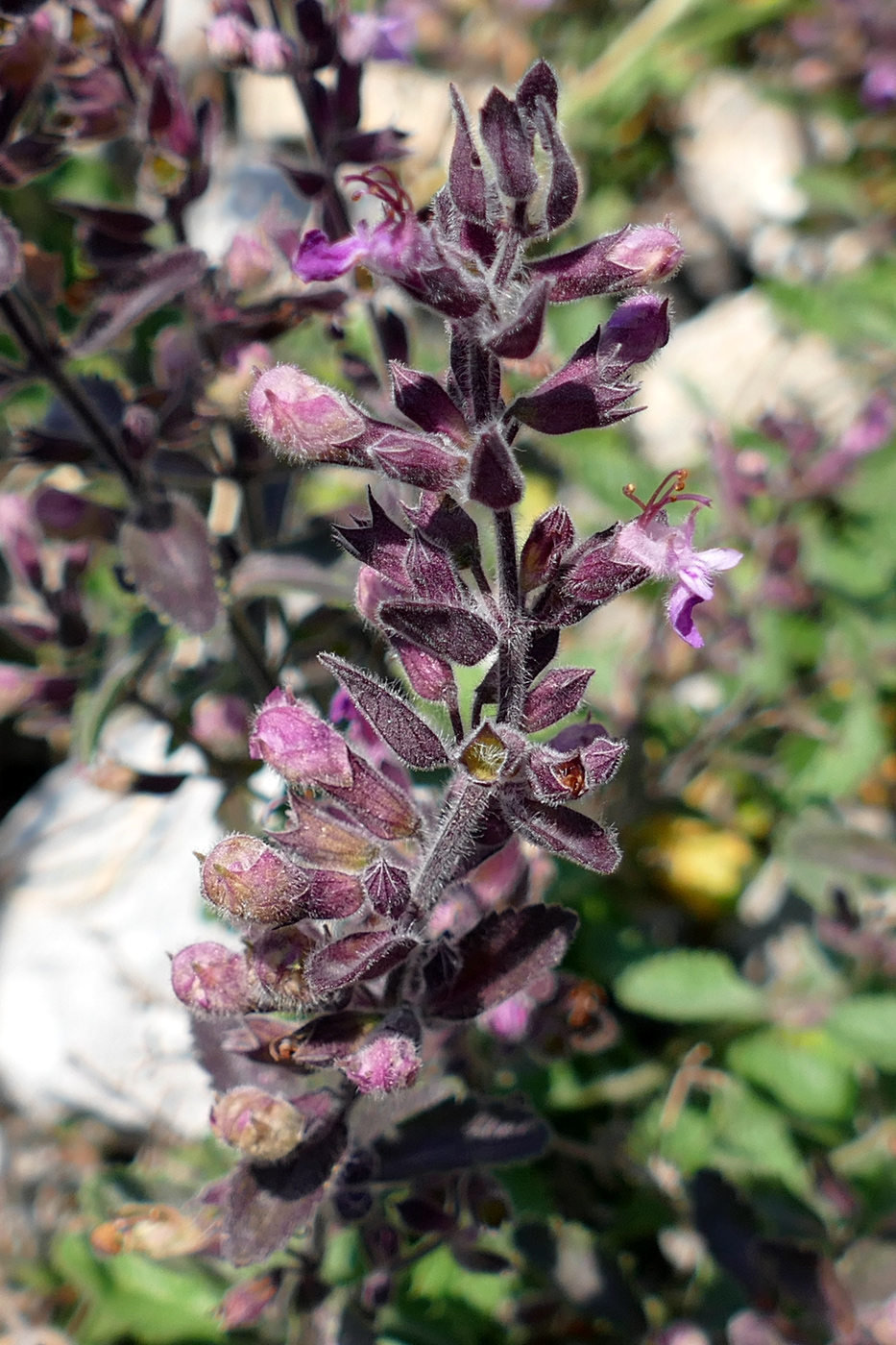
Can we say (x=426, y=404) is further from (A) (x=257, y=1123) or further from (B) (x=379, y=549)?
(A) (x=257, y=1123)

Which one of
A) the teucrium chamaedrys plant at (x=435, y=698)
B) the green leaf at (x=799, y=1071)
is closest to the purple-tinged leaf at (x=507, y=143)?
the teucrium chamaedrys plant at (x=435, y=698)

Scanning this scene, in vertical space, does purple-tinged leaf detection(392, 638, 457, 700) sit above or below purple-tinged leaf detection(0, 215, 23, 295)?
below

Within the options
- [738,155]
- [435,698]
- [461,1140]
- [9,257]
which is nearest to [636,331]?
[435,698]

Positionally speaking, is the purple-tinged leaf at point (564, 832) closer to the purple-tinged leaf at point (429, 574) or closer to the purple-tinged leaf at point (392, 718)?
the purple-tinged leaf at point (392, 718)

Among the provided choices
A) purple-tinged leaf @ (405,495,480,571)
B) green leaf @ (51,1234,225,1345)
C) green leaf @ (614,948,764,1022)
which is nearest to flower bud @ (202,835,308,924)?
purple-tinged leaf @ (405,495,480,571)

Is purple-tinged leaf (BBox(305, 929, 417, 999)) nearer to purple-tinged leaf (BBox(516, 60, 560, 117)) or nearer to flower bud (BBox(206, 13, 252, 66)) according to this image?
purple-tinged leaf (BBox(516, 60, 560, 117))

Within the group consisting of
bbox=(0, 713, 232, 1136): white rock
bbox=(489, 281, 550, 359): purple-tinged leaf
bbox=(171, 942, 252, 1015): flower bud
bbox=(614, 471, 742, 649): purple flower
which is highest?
bbox=(489, 281, 550, 359): purple-tinged leaf
